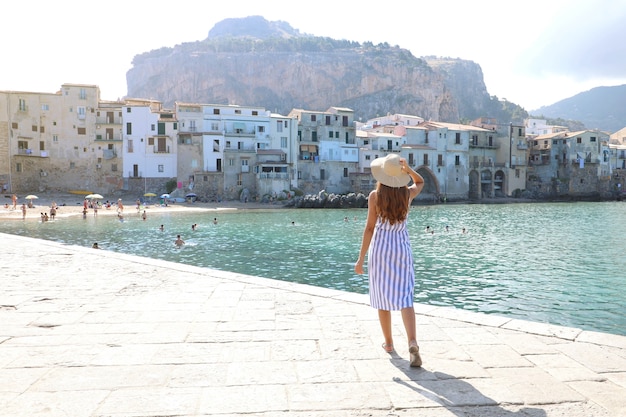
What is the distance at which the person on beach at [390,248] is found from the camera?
4.98m

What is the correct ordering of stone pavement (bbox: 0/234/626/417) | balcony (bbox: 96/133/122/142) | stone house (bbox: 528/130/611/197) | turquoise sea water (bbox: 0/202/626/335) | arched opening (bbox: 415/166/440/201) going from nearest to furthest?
stone pavement (bbox: 0/234/626/417)
turquoise sea water (bbox: 0/202/626/335)
balcony (bbox: 96/133/122/142)
arched opening (bbox: 415/166/440/201)
stone house (bbox: 528/130/611/197)

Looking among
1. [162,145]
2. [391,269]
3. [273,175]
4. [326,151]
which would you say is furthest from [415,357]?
[326,151]

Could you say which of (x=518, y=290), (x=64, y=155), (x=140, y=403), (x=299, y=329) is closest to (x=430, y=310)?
(x=299, y=329)

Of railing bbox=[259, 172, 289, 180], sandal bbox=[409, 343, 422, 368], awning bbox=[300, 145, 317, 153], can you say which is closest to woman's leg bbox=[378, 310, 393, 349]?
sandal bbox=[409, 343, 422, 368]

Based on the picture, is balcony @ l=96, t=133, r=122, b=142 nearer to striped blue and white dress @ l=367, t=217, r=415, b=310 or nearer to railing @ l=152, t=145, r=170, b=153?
railing @ l=152, t=145, r=170, b=153

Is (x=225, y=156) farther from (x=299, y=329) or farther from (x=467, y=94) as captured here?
(x=467, y=94)

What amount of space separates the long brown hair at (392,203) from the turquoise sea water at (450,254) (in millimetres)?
8574

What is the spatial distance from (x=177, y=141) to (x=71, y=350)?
61.7 meters

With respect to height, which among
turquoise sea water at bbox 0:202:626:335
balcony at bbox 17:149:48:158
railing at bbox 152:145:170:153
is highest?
railing at bbox 152:145:170:153

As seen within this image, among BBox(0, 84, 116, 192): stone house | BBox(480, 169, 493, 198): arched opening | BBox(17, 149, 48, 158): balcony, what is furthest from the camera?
BBox(480, 169, 493, 198): arched opening

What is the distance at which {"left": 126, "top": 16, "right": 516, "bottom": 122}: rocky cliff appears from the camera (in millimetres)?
145000

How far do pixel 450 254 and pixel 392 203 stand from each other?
19.4 m

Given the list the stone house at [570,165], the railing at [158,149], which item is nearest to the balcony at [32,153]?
the railing at [158,149]

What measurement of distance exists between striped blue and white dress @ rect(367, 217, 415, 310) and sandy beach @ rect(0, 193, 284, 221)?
43594 mm
